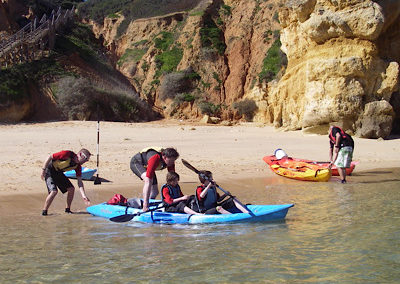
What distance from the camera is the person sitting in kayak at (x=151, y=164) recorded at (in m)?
6.73

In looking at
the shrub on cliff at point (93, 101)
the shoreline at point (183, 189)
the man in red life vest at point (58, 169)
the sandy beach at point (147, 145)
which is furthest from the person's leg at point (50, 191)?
the shrub on cliff at point (93, 101)

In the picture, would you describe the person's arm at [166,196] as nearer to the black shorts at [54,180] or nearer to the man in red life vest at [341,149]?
the black shorts at [54,180]

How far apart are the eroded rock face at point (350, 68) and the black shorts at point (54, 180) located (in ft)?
41.9

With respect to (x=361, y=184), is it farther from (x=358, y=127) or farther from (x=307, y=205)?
(x=358, y=127)

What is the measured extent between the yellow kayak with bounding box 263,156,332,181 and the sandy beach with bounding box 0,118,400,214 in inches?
15.1

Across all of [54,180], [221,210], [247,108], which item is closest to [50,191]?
[54,180]

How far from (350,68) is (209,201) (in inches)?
504

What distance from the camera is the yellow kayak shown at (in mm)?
10773

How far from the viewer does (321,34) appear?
18609 millimetres

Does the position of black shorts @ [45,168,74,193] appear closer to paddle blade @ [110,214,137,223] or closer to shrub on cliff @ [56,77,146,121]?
paddle blade @ [110,214,137,223]

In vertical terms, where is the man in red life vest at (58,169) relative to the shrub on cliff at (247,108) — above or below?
below

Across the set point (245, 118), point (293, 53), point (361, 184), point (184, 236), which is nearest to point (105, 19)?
point (245, 118)

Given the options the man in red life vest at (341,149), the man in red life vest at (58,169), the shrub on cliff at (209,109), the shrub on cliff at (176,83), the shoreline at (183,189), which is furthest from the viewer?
the shrub on cliff at (176,83)

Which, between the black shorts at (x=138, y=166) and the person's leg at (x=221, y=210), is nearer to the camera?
the person's leg at (x=221, y=210)
